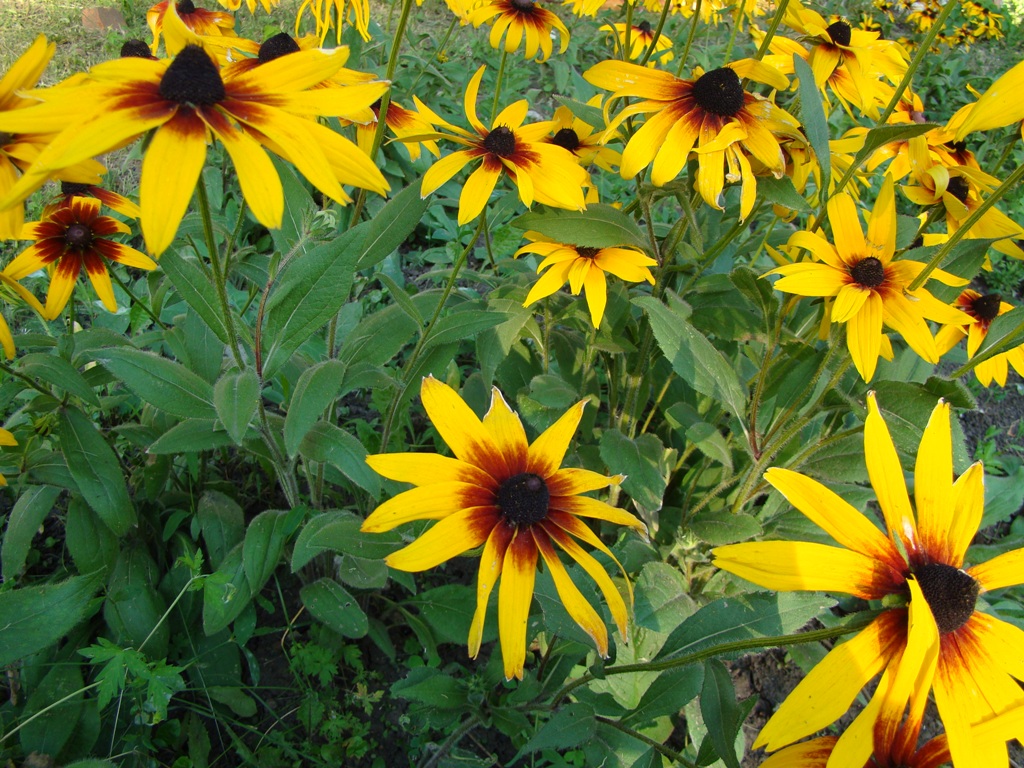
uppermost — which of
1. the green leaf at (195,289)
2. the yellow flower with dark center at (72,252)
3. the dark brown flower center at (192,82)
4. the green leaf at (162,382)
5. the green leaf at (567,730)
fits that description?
the dark brown flower center at (192,82)

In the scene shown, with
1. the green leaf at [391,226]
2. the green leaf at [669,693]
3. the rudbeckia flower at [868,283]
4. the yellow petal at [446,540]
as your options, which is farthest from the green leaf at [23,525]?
the rudbeckia flower at [868,283]

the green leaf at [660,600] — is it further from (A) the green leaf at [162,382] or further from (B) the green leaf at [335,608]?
(A) the green leaf at [162,382]

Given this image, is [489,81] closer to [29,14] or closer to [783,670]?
[29,14]

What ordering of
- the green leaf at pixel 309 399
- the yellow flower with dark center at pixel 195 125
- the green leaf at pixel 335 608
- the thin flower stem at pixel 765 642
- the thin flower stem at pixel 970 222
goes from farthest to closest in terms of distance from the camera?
the green leaf at pixel 335 608 < the green leaf at pixel 309 399 < the thin flower stem at pixel 970 222 < the thin flower stem at pixel 765 642 < the yellow flower with dark center at pixel 195 125

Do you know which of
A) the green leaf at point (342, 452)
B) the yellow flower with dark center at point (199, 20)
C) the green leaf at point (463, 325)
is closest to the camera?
the green leaf at point (342, 452)

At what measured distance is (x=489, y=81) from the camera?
4172 mm

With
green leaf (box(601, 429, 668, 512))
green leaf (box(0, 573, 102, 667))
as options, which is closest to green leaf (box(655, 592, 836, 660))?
green leaf (box(601, 429, 668, 512))

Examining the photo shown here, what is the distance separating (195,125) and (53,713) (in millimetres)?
1468

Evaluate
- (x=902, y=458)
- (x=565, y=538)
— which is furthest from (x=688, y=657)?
(x=902, y=458)

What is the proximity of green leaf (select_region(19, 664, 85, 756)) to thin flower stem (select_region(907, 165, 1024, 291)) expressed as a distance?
6.68 feet

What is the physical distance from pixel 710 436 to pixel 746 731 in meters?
Answer: 0.95

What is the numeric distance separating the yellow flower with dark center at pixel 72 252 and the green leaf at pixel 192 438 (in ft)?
1.46

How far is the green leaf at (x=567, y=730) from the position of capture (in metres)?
1.38

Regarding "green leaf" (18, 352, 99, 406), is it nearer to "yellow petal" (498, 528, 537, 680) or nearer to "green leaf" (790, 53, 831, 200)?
"yellow petal" (498, 528, 537, 680)
